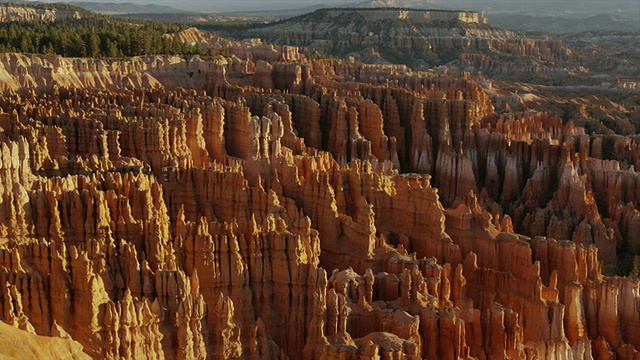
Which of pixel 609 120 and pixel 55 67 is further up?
pixel 55 67

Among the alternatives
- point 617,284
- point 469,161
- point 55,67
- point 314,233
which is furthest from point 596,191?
point 55,67

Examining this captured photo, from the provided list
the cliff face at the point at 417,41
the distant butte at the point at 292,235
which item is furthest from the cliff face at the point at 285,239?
the cliff face at the point at 417,41

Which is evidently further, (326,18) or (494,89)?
(326,18)

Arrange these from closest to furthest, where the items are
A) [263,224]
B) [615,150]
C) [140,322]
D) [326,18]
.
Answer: [140,322]
[263,224]
[615,150]
[326,18]

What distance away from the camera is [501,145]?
51125mm

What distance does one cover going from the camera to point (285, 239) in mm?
23812

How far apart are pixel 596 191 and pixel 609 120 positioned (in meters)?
34.9

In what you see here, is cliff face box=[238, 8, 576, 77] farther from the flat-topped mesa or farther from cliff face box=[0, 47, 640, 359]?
cliff face box=[0, 47, 640, 359]

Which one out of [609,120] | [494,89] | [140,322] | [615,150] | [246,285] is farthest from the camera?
[494,89]

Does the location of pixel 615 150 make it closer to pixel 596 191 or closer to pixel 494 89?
pixel 596 191

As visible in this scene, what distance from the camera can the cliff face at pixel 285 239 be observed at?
2067 cm

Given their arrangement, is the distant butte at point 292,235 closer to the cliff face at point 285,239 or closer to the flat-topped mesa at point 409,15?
the cliff face at point 285,239

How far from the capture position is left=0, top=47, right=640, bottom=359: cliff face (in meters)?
20.7

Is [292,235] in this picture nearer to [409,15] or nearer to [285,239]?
[285,239]
